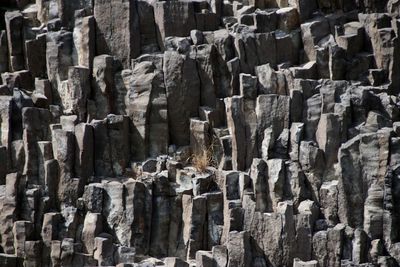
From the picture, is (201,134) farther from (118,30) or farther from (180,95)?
(118,30)

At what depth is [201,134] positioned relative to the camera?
27.7 m

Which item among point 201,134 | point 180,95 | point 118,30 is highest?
point 118,30

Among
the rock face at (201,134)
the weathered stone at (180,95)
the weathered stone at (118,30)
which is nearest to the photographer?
the rock face at (201,134)

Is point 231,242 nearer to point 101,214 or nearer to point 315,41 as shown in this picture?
point 101,214

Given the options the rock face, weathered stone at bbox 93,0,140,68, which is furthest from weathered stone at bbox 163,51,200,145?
weathered stone at bbox 93,0,140,68

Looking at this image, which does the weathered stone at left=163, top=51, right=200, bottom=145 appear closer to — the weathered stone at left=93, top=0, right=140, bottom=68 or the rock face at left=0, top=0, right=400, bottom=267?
the rock face at left=0, top=0, right=400, bottom=267

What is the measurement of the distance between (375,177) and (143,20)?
683cm

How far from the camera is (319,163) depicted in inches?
1043

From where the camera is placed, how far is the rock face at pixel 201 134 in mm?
25828

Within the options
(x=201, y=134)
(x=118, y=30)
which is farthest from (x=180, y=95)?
(x=118, y=30)

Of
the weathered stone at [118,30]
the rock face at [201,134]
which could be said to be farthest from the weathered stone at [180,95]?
the weathered stone at [118,30]

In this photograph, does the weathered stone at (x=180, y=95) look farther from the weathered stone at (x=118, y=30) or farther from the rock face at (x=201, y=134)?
the weathered stone at (x=118, y=30)

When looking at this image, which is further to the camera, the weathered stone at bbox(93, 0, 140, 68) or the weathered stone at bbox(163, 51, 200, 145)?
the weathered stone at bbox(93, 0, 140, 68)

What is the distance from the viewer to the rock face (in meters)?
25.8
